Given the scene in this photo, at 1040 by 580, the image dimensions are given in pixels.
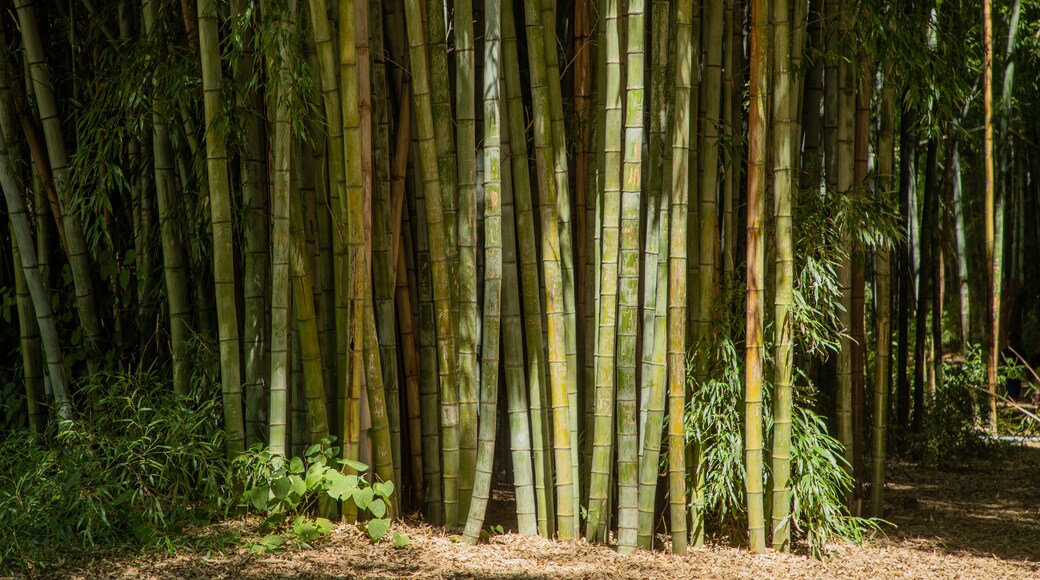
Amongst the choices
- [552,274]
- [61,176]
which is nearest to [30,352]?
[61,176]

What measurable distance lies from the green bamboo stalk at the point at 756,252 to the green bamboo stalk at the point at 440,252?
35.5 inches

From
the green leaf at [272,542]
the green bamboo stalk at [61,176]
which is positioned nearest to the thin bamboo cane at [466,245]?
the green leaf at [272,542]

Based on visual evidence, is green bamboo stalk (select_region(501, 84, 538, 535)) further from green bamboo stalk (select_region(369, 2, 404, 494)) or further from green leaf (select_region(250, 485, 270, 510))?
green leaf (select_region(250, 485, 270, 510))

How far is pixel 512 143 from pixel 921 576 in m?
A: 1.84

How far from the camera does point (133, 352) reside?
3.41 metres

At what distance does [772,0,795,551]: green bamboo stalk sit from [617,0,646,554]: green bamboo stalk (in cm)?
43

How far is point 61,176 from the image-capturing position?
10.6 ft

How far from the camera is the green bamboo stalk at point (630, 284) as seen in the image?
2639 millimetres

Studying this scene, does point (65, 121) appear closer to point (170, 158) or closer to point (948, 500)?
point (170, 158)

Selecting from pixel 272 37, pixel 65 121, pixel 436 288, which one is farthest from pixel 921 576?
pixel 65 121

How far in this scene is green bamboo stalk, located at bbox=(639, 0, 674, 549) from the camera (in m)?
2.75

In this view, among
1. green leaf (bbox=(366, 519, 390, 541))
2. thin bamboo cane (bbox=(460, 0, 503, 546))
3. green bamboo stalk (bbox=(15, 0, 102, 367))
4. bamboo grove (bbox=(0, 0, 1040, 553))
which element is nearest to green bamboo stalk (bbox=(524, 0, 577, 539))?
bamboo grove (bbox=(0, 0, 1040, 553))

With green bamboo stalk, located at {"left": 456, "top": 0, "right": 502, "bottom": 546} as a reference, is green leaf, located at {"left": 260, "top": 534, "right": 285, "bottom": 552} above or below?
below

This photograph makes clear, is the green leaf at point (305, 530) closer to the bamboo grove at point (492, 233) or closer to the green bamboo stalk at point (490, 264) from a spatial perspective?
the bamboo grove at point (492, 233)
